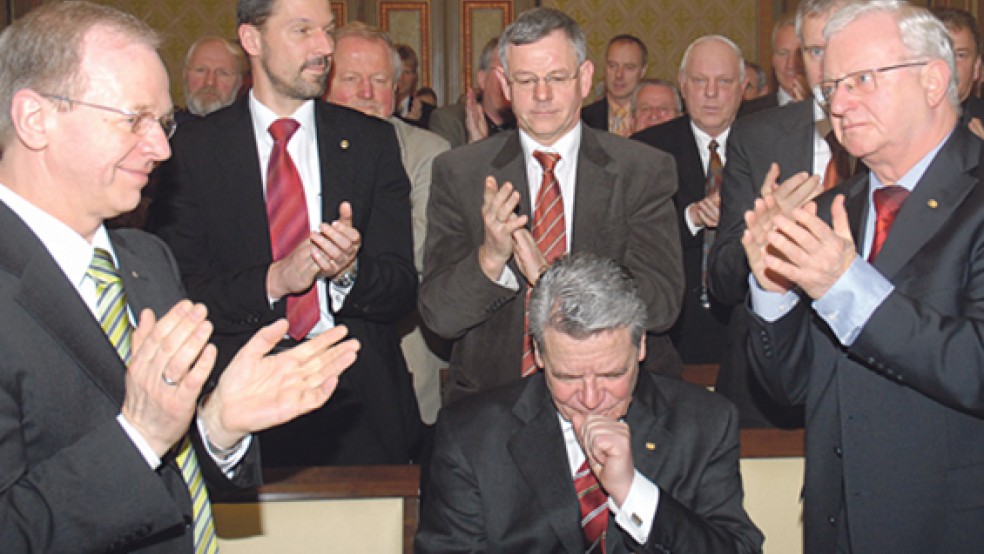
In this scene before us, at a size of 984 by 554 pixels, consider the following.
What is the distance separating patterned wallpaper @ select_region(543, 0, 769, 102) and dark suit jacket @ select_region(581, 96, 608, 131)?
12.3 ft

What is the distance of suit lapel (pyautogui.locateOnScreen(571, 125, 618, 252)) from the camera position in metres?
3.05

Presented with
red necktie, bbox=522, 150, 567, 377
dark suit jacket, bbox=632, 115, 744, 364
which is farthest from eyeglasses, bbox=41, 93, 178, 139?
dark suit jacket, bbox=632, 115, 744, 364

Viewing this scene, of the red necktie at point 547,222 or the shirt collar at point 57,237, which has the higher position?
the shirt collar at point 57,237

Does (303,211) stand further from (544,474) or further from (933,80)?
(933,80)

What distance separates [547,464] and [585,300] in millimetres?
375

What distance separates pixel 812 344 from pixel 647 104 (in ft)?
11.6

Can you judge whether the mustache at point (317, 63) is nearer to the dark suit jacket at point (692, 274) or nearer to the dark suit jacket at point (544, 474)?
the dark suit jacket at point (544, 474)

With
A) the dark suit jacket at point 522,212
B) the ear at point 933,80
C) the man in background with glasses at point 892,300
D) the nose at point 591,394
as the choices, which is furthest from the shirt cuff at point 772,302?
the dark suit jacket at point 522,212

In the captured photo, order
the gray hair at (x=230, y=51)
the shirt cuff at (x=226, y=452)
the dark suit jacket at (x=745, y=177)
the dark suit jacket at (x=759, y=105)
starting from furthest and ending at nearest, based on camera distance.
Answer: the gray hair at (x=230, y=51)
the dark suit jacket at (x=759, y=105)
the dark suit jacket at (x=745, y=177)
the shirt cuff at (x=226, y=452)

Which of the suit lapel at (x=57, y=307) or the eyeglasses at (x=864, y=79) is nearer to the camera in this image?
the suit lapel at (x=57, y=307)

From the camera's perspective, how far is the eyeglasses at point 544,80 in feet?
10.0

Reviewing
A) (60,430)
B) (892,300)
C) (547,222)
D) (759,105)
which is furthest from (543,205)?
(759,105)

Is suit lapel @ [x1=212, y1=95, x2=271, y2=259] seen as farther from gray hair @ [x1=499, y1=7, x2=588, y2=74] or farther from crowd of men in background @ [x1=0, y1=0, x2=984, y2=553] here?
gray hair @ [x1=499, y1=7, x2=588, y2=74]

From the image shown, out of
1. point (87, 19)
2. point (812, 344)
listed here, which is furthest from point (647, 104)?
point (87, 19)
